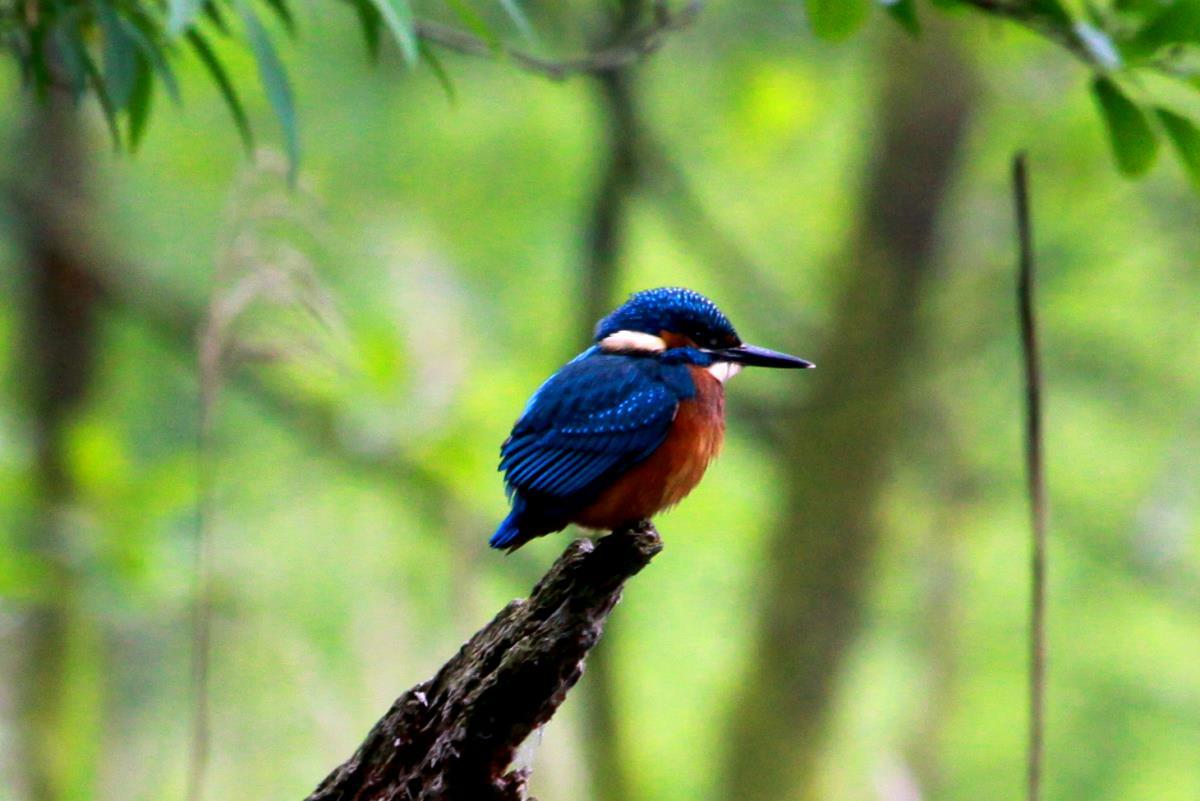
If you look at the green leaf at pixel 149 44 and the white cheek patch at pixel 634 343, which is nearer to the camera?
the green leaf at pixel 149 44

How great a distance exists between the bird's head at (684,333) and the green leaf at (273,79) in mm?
1091

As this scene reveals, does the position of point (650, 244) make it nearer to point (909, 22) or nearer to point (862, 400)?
point (862, 400)

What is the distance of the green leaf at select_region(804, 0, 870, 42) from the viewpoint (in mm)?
2645

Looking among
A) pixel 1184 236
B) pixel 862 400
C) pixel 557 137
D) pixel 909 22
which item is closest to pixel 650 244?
pixel 557 137

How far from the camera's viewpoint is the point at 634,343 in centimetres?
359

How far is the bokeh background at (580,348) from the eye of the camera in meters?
6.21

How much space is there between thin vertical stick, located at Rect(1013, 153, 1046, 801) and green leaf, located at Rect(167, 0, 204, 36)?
1729 millimetres

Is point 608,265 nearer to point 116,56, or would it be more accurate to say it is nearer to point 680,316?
point 680,316

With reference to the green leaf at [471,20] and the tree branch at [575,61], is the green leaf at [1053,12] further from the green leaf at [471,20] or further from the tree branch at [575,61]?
the green leaf at [471,20]

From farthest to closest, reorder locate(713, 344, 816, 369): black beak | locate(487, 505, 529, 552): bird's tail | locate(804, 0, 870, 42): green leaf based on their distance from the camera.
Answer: locate(713, 344, 816, 369): black beak → locate(487, 505, 529, 552): bird's tail → locate(804, 0, 870, 42): green leaf

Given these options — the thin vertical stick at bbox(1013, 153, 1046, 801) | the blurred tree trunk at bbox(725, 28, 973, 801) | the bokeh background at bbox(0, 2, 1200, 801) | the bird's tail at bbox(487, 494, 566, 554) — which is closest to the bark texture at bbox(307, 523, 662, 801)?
the bird's tail at bbox(487, 494, 566, 554)

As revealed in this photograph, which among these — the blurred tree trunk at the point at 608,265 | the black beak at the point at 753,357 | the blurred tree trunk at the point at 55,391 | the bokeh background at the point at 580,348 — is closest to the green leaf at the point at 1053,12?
the black beak at the point at 753,357

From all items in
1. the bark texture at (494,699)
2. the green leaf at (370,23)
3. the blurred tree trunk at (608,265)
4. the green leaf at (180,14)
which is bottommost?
the bark texture at (494,699)

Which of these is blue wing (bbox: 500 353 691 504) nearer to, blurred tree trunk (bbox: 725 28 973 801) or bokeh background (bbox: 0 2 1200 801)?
bokeh background (bbox: 0 2 1200 801)
